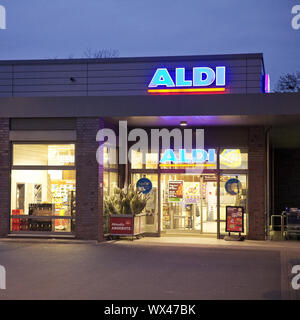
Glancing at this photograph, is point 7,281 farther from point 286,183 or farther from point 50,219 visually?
point 286,183

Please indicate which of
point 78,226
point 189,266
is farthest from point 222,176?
point 189,266

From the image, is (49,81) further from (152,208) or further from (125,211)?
(152,208)

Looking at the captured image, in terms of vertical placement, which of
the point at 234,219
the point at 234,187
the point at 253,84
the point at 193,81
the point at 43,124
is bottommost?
the point at 234,219

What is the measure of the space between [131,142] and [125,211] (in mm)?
2803

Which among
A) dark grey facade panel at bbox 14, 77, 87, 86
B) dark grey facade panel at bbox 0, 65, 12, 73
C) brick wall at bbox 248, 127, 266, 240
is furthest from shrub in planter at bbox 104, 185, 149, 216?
dark grey facade panel at bbox 0, 65, 12, 73

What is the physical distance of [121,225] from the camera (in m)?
18.3

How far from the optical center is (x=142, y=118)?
58.3 ft

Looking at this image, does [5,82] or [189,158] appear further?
[5,82]

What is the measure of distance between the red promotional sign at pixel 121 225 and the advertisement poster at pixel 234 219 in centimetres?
333

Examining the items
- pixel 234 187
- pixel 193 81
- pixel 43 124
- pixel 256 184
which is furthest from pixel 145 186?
pixel 43 124

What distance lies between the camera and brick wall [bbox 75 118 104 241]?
1764cm

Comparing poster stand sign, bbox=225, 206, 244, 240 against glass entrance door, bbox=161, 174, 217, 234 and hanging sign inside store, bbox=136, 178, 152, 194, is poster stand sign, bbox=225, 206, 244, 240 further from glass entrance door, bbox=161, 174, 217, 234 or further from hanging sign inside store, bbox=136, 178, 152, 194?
hanging sign inside store, bbox=136, 178, 152, 194

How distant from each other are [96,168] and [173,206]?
151 inches

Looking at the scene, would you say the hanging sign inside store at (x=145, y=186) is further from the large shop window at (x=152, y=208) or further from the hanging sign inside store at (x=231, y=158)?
the hanging sign inside store at (x=231, y=158)
